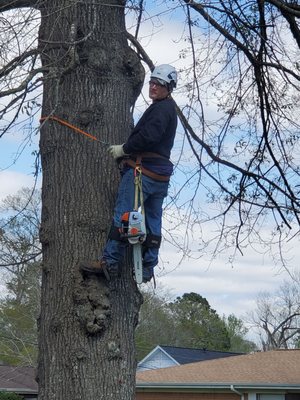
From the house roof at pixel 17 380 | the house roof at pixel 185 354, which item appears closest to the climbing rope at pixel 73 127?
the house roof at pixel 17 380

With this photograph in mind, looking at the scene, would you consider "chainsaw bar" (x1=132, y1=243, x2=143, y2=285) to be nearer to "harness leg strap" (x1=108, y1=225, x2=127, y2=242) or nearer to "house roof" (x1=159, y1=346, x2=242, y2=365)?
"harness leg strap" (x1=108, y1=225, x2=127, y2=242)

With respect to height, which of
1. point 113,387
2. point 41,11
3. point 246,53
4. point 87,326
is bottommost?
point 113,387

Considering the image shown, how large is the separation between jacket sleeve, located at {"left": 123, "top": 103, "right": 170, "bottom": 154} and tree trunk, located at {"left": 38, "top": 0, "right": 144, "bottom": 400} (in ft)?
0.97

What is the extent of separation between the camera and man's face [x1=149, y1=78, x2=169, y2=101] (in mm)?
5707

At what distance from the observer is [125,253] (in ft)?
18.3

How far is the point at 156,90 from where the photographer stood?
18.7ft

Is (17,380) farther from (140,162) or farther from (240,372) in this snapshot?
(140,162)

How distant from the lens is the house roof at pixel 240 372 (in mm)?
23703

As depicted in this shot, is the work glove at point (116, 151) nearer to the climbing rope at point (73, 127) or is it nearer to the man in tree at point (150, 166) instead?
the man in tree at point (150, 166)

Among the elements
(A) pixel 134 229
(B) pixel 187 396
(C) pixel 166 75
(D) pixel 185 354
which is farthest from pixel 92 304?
(D) pixel 185 354

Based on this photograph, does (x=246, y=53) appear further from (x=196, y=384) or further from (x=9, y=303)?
(x=9, y=303)

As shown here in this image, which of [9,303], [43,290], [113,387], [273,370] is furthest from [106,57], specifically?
[9,303]

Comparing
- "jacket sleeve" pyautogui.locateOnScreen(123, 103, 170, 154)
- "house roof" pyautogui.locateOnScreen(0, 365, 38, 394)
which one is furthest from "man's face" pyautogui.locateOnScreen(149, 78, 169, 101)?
"house roof" pyautogui.locateOnScreen(0, 365, 38, 394)

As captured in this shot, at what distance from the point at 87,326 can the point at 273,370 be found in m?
20.1
